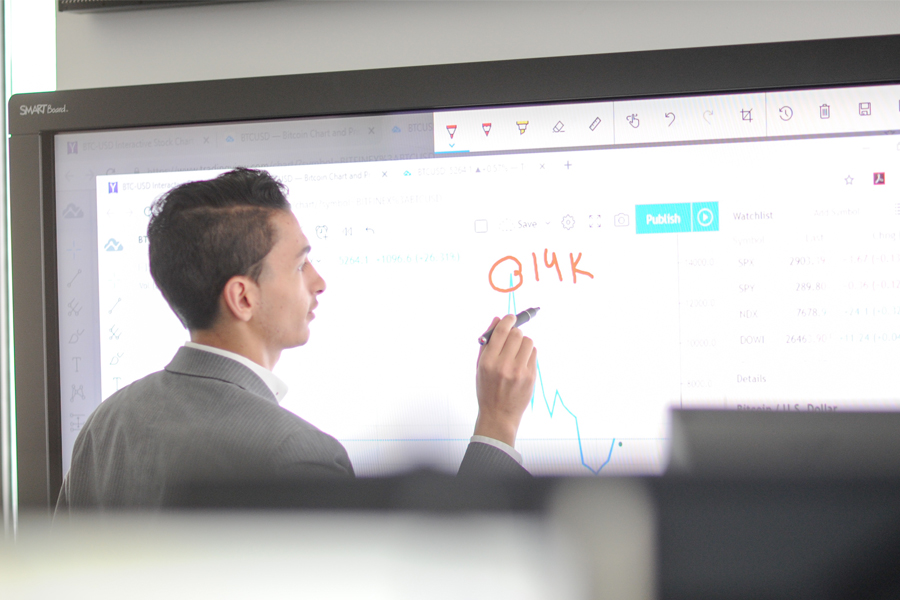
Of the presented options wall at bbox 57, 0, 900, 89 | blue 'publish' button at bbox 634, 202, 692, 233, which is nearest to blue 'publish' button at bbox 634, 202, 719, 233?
blue 'publish' button at bbox 634, 202, 692, 233

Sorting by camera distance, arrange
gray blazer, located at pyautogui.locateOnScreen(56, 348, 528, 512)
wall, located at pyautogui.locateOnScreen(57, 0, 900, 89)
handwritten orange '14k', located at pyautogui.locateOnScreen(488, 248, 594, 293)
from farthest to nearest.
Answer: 1. wall, located at pyautogui.locateOnScreen(57, 0, 900, 89)
2. handwritten orange '14k', located at pyautogui.locateOnScreen(488, 248, 594, 293)
3. gray blazer, located at pyautogui.locateOnScreen(56, 348, 528, 512)

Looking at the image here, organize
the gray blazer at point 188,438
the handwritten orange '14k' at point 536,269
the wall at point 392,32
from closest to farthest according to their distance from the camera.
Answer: the gray blazer at point 188,438
the handwritten orange '14k' at point 536,269
the wall at point 392,32

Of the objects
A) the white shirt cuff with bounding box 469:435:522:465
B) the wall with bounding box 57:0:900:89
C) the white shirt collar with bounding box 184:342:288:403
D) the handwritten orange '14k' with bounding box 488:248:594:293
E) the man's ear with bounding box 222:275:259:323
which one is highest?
the wall with bounding box 57:0:900:89

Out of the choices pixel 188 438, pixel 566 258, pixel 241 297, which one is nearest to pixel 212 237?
pixel 241 297

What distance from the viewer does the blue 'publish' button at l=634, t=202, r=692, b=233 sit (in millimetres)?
420

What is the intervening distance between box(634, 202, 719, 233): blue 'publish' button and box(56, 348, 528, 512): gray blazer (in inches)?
8.0

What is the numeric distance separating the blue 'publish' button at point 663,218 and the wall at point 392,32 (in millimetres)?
248

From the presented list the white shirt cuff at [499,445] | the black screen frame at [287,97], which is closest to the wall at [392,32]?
the black screen frame at [287,97]

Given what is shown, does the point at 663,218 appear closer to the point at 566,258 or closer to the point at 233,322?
the point at 566,258

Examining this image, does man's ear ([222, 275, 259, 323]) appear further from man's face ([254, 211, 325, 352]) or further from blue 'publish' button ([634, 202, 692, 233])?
blue 'publish' button ([634, 202, 692, 233])

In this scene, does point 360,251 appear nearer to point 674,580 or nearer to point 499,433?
point 499,433

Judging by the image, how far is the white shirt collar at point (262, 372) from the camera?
0.45 m

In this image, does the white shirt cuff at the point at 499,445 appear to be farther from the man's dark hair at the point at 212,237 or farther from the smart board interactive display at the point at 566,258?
the man's dark hair at the point at 212,237

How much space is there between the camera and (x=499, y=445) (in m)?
0.44
